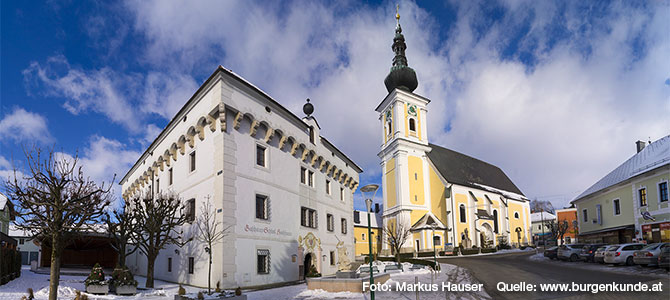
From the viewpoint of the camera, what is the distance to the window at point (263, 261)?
22.6 meters

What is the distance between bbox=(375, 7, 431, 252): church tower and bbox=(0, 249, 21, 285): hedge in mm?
42646

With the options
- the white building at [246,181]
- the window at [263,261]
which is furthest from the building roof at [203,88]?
the window at [263,261]

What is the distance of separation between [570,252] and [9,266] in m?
37.2

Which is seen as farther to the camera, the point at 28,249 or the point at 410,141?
the point at 410,141

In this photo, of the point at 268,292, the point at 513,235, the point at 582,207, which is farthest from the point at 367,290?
the point at 513,235

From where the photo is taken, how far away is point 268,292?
20297 mm

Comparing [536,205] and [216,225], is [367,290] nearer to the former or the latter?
[216,225]

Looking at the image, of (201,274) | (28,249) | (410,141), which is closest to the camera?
(201,274)

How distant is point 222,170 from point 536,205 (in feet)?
380

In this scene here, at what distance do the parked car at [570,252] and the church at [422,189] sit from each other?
73.8 feet

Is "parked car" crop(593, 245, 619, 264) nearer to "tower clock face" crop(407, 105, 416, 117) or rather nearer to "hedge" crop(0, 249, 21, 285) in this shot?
"hedge" crop(0, 249, 21, 285)

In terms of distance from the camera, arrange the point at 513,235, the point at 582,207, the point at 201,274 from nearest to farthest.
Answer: the point at 201,274, the point at 582,207, the point at 513,235

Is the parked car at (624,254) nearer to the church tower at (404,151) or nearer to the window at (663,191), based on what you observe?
the window at (663,191)

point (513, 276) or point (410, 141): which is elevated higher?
point (410, 141)
